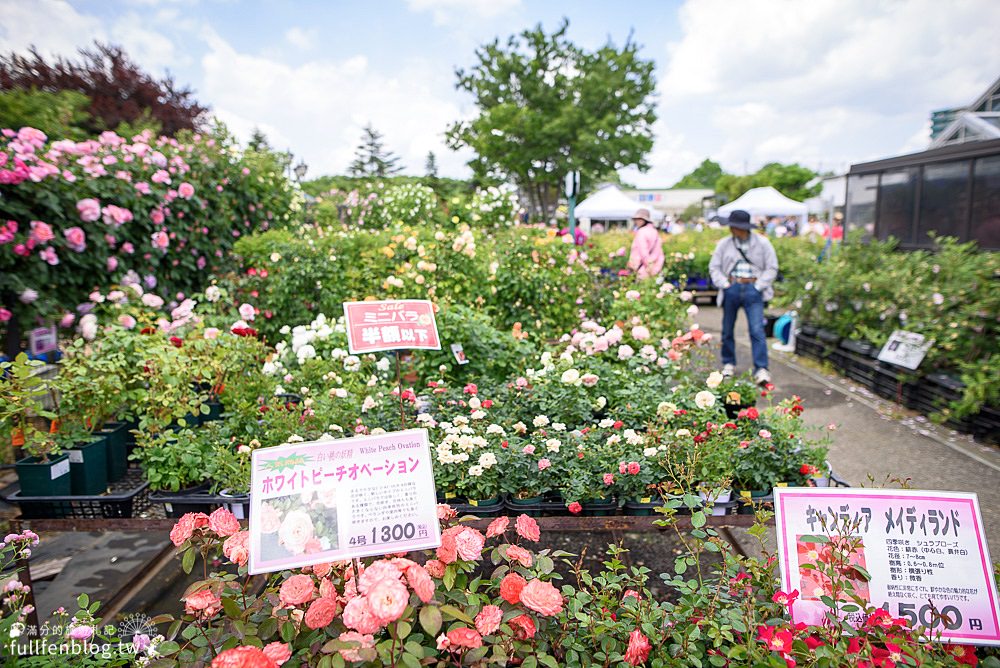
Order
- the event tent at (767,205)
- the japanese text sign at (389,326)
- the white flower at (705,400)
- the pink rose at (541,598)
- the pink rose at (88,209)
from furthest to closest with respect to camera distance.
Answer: the event tent at (767,205)
the pink rose at (88,209)
the white flower at (705,400)
the japanese text sign at (389,326)
the pink rose at (541,598)

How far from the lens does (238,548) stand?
Result: 4.02 feet

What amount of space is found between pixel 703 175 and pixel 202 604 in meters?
104

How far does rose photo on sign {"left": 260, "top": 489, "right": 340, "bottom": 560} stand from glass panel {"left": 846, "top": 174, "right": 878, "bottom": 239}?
8209 mm

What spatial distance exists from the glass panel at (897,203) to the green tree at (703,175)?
9172 cm

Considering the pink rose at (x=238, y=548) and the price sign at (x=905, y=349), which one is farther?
the price sign at (x=905, y=349)

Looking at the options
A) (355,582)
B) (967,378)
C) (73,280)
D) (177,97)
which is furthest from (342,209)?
(355,582)

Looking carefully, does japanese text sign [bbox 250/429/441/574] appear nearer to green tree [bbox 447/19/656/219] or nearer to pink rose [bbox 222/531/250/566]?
pink rose [bbox 222/531/250/566]

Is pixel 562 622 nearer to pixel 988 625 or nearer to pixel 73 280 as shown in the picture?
pixel 988 625

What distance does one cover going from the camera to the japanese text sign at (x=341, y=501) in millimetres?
1162

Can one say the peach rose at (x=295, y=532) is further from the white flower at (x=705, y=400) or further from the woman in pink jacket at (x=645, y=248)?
the woman in pink jacket at (x=645, y=248)

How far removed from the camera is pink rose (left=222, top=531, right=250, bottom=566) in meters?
1.21

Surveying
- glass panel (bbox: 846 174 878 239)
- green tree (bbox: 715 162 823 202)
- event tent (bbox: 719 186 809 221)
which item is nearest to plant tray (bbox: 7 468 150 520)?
glass panel (bbox: 846 174 878 239)

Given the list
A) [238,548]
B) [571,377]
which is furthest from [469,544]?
[571,377]

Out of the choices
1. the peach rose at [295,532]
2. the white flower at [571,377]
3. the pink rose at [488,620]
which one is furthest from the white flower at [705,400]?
the peach rose at [295,532]
